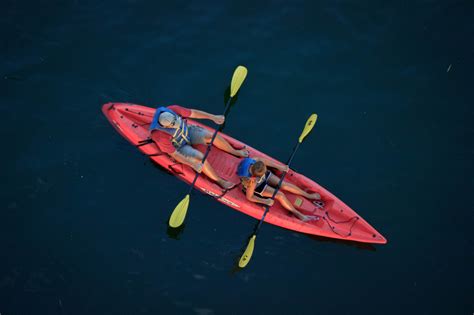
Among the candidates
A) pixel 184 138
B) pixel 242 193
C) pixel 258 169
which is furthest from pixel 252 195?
pixel 184 138

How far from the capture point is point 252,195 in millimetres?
7332

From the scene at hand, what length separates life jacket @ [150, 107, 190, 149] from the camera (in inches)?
279

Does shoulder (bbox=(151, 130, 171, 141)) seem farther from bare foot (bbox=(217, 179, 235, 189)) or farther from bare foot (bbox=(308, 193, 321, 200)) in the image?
bare foot (bbox=(308, 193, 321, 200))

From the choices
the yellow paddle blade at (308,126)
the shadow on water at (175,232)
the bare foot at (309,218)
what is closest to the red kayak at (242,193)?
the bare foot at (309,218)

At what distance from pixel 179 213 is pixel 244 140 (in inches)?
83.9

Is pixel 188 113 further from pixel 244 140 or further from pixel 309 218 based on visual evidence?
pixel 309 218

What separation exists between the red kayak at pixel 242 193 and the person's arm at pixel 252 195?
0.17m

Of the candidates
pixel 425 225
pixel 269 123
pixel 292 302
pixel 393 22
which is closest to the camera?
pixel 292 302

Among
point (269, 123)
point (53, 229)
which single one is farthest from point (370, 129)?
point (53, 229)

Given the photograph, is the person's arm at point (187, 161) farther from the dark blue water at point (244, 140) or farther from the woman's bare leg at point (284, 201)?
the woman's bare leg at point (284, 201)

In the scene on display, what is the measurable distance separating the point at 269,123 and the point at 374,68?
8.96 ft

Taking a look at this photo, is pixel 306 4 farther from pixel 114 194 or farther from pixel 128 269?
pixel 128 269

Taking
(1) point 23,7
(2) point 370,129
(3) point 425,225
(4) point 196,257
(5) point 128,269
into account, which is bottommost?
(5) point 128,269

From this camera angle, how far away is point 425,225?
25.9 ft
